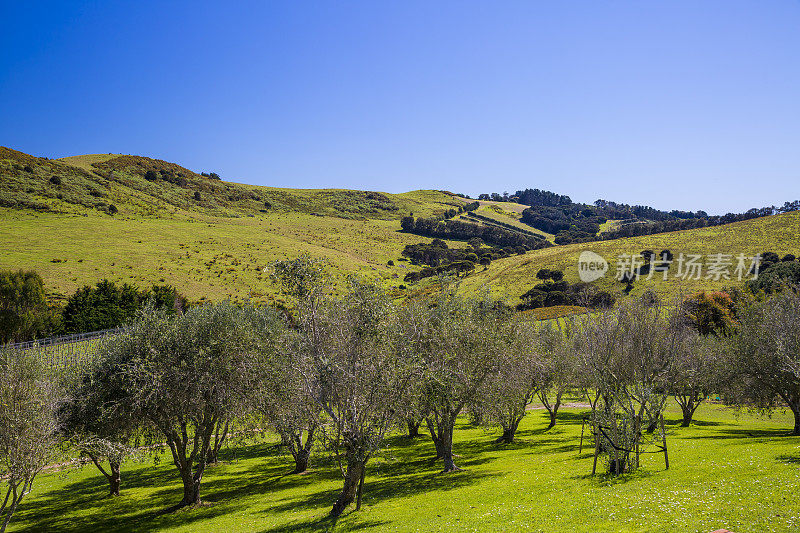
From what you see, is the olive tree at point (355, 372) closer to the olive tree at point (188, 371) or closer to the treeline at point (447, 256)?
the olive tree at point (188, 371)

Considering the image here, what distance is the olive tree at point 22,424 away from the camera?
22188 millimetres

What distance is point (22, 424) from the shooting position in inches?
898

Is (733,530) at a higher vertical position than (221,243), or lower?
lower

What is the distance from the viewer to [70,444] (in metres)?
29.3

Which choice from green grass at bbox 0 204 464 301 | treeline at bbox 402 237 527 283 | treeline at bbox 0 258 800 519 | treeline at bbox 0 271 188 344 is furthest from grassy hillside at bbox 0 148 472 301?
treeline at bbox 0 258 800 519

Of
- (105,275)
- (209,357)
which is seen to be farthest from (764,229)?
(105,275)

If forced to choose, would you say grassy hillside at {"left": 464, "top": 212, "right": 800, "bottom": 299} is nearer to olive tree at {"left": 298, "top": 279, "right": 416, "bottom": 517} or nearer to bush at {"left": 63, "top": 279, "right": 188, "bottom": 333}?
bush at {"left": 63, "top": 279, "right": 188, "bottom": 333}

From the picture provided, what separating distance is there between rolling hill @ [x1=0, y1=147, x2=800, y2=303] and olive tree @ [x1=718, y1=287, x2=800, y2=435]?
131 ft

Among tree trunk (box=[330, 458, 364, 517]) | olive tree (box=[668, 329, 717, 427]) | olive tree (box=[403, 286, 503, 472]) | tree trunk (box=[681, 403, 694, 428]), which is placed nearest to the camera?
tree trunk (box=[330, 458, 364, 517])

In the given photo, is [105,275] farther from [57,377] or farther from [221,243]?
[57,377]

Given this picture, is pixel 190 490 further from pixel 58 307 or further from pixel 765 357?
pixel 58 307

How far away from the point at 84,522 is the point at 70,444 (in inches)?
209

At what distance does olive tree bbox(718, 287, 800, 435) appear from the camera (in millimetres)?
36844

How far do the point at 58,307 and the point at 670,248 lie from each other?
529 feet
